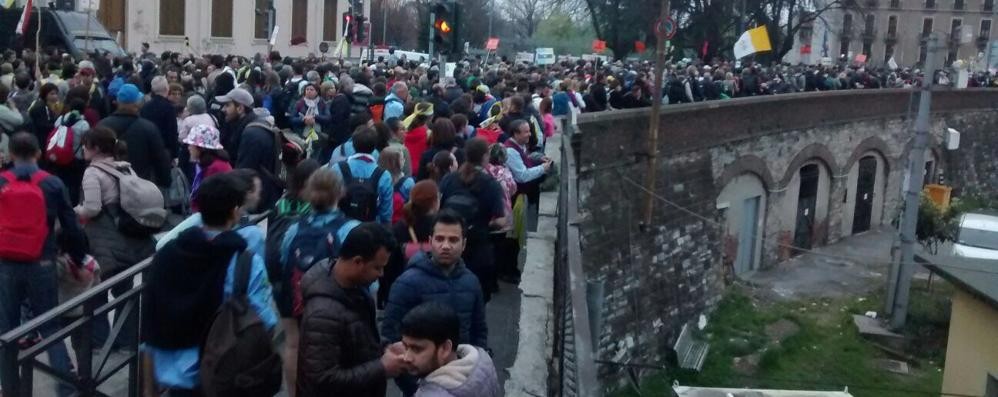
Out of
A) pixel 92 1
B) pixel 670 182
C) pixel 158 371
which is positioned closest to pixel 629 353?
pixel 670 182

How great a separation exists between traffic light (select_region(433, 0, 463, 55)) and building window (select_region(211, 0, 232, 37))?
95.0 feet

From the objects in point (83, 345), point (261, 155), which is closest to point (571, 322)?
point (83, 345)

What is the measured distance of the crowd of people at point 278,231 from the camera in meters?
4.10

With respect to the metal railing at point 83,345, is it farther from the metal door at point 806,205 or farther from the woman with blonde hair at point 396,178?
the metal door at point 806,205

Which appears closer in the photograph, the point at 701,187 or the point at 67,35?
the point at 701,187

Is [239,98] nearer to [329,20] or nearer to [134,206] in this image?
[134,206]

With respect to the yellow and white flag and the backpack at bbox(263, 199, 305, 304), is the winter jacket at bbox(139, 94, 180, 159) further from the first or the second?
the yellow and white flag

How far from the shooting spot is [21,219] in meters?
6.07

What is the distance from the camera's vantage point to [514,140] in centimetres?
1005

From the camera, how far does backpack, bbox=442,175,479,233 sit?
7.21 meters

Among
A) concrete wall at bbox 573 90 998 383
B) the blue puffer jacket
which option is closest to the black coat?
the blue puffer jacket

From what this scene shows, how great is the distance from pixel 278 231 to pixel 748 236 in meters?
19.7

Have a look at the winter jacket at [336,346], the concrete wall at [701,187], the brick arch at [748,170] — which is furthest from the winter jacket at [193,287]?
the brick arch at [748,170]

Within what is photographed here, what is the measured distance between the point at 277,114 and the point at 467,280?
335 inches
